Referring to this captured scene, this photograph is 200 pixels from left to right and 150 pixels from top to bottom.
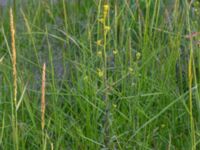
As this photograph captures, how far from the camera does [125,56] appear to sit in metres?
2.57

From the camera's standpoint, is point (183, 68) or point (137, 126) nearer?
point (137, 126)

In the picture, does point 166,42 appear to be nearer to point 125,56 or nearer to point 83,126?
point 125,56

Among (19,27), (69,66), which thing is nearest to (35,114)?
(69,66)

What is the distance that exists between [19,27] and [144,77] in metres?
1.06

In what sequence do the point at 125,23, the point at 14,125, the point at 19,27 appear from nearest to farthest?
the point at 14,125 < the point at 125,23 < the point at 19,27

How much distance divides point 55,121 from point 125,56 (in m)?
0.53

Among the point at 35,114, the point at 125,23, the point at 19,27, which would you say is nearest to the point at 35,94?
the point at 35,114

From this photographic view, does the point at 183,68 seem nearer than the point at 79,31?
Yes

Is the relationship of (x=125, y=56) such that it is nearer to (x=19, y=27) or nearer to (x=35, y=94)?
(x=35, y=94)

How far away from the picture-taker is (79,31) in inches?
117

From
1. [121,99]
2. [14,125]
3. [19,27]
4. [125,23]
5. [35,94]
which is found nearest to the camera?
[14,125]

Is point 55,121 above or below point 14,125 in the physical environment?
below

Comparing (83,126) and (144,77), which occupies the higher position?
(144,77)

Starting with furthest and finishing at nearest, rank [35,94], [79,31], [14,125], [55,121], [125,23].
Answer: [79,31], [125,23], [35,94], [55,121], [14,125]
